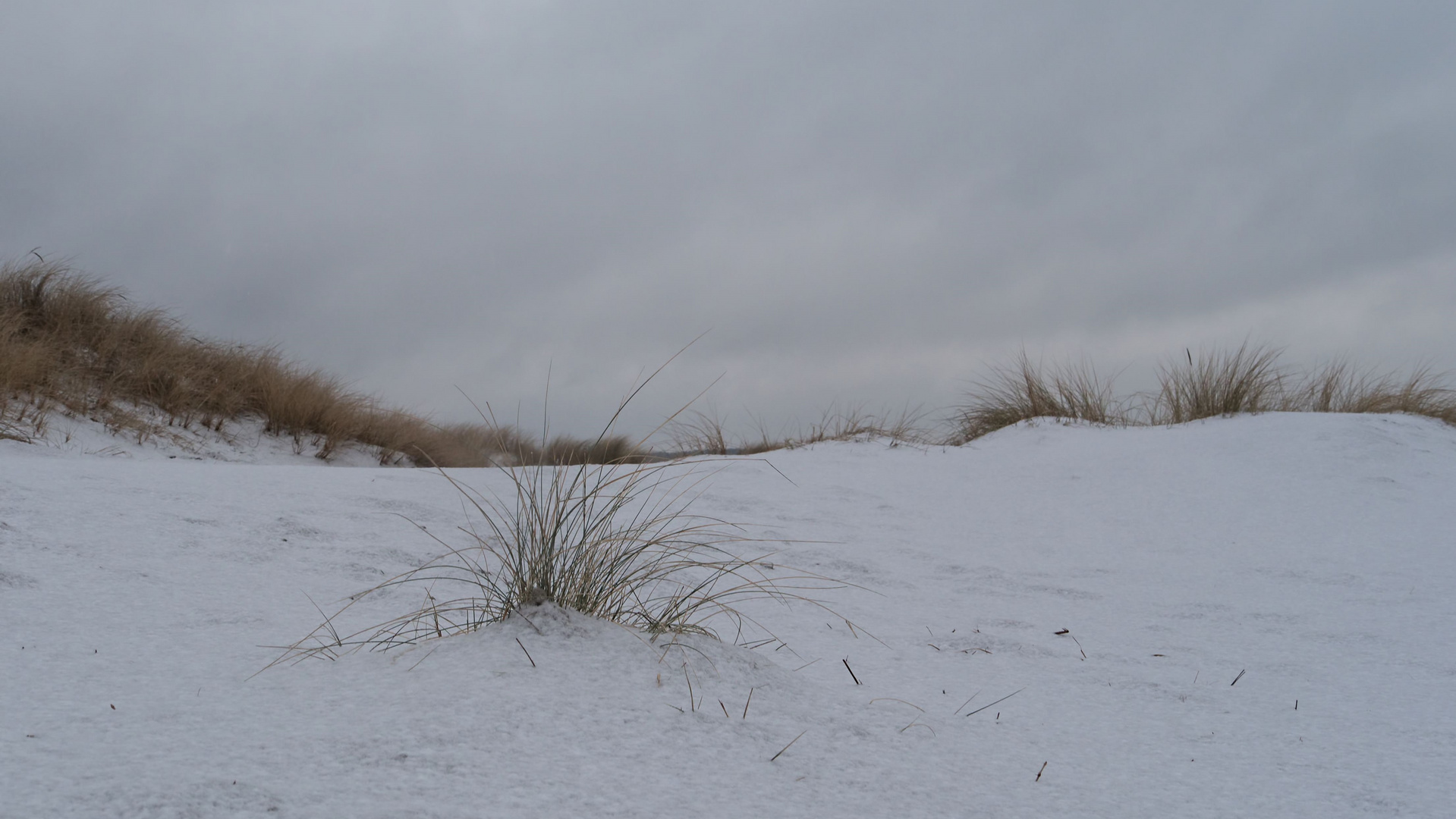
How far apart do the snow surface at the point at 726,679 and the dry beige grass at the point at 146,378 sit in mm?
2493

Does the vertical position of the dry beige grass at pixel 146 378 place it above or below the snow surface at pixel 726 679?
above

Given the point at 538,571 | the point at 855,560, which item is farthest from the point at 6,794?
the point at 855,560

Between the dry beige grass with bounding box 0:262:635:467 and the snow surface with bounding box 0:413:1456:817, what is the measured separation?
8.18ft

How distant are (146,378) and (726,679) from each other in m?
5.28

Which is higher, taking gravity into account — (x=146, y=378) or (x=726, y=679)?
(x=146, y=378)

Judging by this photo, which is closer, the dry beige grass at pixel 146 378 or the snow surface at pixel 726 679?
the snow surface at pixel 726 679

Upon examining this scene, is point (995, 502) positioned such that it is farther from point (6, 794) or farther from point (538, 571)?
point (6, 794)

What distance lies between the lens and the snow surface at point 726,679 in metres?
0.96

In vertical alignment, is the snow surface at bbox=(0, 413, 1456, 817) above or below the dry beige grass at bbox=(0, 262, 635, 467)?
below

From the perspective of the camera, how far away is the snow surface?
960 mm

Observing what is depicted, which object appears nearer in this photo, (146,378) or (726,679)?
(726,679)

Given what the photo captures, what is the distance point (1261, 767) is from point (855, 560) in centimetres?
137

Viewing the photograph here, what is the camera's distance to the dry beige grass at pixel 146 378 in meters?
4.67

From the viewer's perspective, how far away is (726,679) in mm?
1277
